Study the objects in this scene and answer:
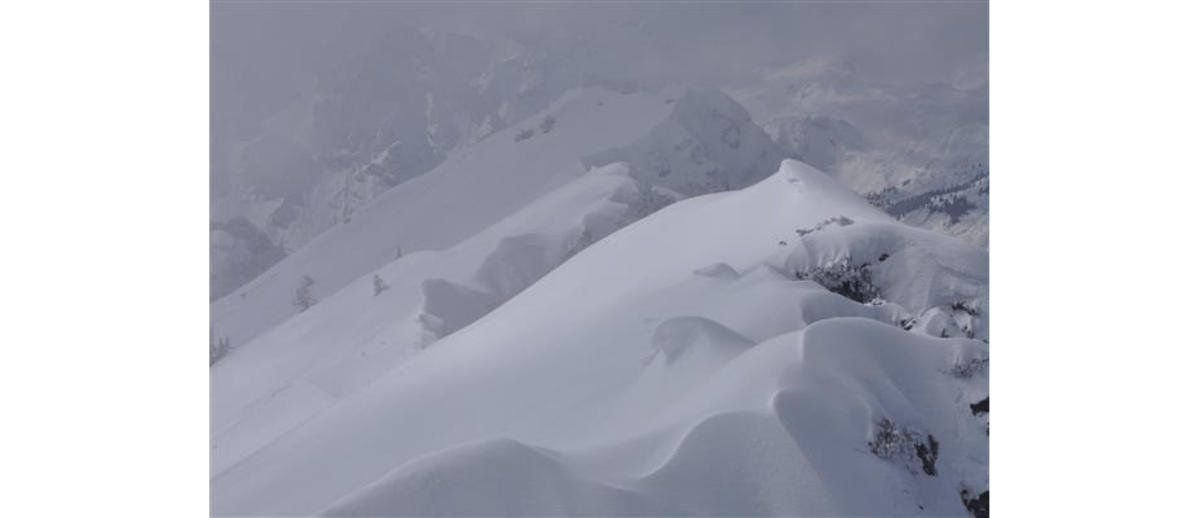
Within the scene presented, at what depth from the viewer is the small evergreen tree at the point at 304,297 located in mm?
8977

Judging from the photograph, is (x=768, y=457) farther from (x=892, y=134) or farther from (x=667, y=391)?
(x=892, y=134)

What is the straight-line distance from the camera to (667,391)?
23.0 feet

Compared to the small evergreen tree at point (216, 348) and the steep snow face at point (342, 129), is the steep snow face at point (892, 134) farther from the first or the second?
the small evergreen tree at point (216, 348)

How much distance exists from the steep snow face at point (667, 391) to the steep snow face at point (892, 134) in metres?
0.22

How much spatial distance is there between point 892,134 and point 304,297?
428cm

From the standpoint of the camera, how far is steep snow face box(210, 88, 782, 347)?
29.2ft

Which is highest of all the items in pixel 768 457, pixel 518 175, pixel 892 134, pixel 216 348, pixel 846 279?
pixel 892 134

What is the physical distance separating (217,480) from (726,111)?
4.18 meters

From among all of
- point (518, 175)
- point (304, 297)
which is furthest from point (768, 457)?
point (304, 297)

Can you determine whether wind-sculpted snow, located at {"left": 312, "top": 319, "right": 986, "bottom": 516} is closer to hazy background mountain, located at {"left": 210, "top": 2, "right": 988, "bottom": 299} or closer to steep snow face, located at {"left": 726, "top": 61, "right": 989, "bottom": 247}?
steep snow face, located at {"left": 726, "top": 61, "right": 989, "bottom": 247}

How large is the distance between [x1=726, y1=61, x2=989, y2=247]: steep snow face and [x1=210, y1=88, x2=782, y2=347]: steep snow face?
0.93 feet

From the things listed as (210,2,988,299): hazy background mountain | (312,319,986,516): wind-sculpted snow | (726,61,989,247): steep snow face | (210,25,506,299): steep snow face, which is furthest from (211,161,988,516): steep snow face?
(210,25,506,299): steep snow face

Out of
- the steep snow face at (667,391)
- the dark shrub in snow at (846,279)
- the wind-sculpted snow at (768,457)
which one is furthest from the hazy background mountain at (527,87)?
the wind-sculpted snow at (768,457)

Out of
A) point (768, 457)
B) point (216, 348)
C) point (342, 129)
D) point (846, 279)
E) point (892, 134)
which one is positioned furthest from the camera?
point (342, 129)
